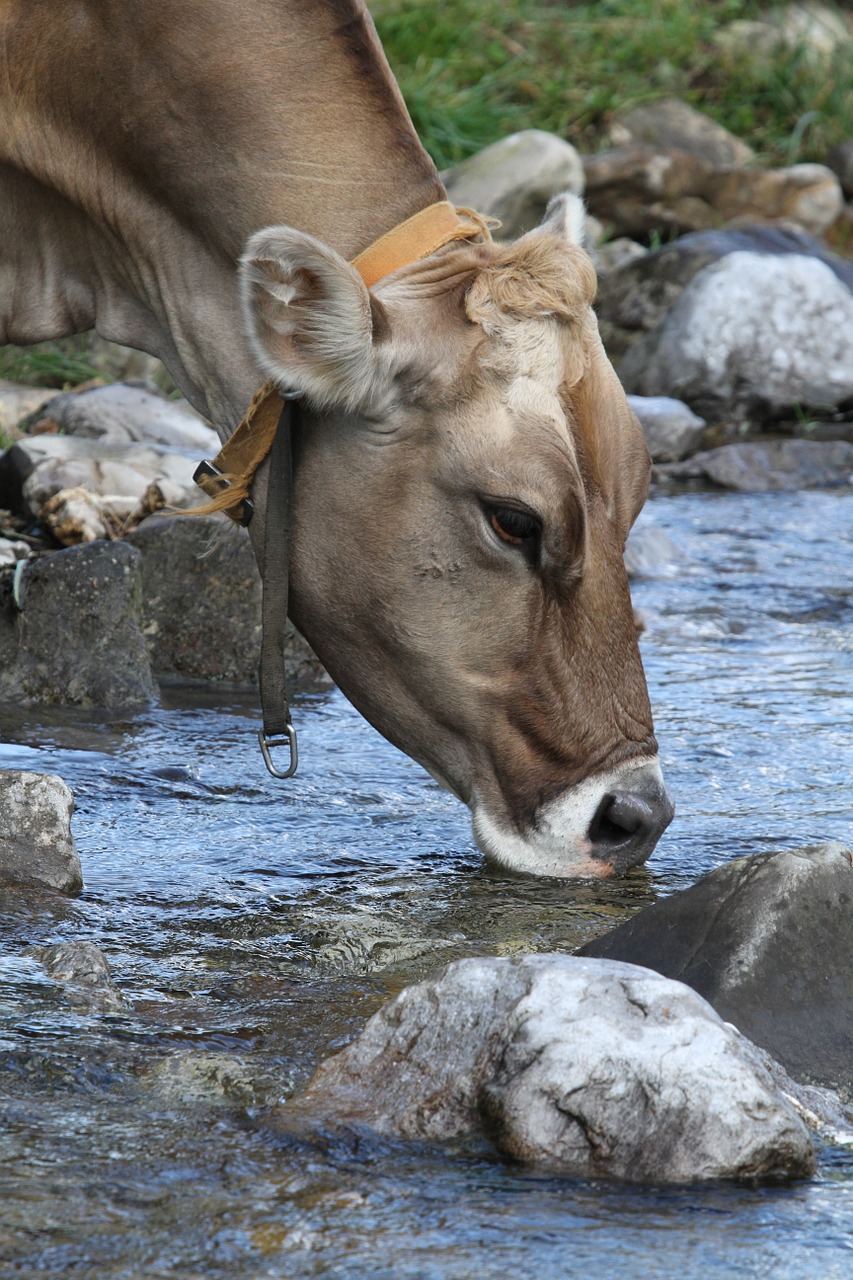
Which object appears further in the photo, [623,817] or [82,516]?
[82,516]

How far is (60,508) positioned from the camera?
6.30 metres

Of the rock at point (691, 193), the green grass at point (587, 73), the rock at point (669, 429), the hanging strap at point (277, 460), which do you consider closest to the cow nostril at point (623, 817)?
the hanging strap at point (277, 460)

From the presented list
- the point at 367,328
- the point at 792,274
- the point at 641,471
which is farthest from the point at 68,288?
the point at 792,274

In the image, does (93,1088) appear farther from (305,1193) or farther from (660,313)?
(660,313)

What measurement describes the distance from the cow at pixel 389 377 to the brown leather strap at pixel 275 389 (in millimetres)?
36

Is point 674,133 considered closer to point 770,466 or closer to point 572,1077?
point 770,466

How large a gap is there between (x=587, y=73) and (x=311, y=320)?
12384mm

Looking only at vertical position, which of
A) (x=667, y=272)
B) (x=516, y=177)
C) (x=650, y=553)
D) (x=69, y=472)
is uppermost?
(x=516, y=177)

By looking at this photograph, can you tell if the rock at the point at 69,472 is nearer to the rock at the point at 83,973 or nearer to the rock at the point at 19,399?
the rock at the point at 19,399

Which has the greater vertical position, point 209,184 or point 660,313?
point 209,184

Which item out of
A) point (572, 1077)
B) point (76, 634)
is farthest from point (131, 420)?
point (572, 1077)

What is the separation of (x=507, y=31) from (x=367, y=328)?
12552 millimetres

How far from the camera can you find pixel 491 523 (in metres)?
3.57

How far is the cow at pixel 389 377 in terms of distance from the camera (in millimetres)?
3518
